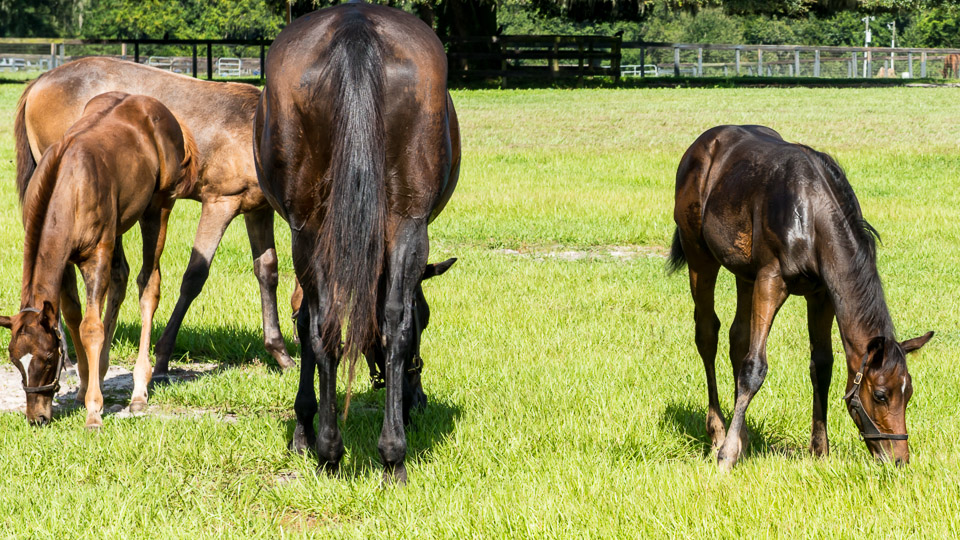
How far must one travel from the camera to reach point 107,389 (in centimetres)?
640

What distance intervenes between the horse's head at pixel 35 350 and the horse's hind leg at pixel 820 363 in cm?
393

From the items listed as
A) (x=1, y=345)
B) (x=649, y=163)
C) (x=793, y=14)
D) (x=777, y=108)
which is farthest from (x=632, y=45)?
(x=1, y=345)

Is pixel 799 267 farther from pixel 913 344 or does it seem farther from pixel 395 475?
pixel 395 475

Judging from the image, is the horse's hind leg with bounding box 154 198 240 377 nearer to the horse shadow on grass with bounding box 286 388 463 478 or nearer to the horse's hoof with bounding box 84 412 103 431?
the horse's hoof with bounding box 84 412 103 431

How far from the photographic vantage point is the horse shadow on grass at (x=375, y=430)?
4715mm

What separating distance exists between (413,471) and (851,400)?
6.44ft

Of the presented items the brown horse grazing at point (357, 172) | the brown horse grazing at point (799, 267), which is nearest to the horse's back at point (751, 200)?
the brown horse grazing at point (799, 267)

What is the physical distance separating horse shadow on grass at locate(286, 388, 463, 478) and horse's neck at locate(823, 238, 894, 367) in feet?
6.47

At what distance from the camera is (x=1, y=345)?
699 cm

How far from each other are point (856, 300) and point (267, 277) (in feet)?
14.0

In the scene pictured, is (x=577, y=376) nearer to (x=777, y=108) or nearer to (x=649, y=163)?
(x=649, y=163)

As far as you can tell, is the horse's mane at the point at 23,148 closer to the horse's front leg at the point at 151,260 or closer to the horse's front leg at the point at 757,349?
the horse's front leg at the point at 151,260

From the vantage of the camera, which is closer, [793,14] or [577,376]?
[577,376]

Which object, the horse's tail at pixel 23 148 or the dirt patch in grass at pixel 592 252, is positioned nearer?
the horse's tail at pixel 23 148
